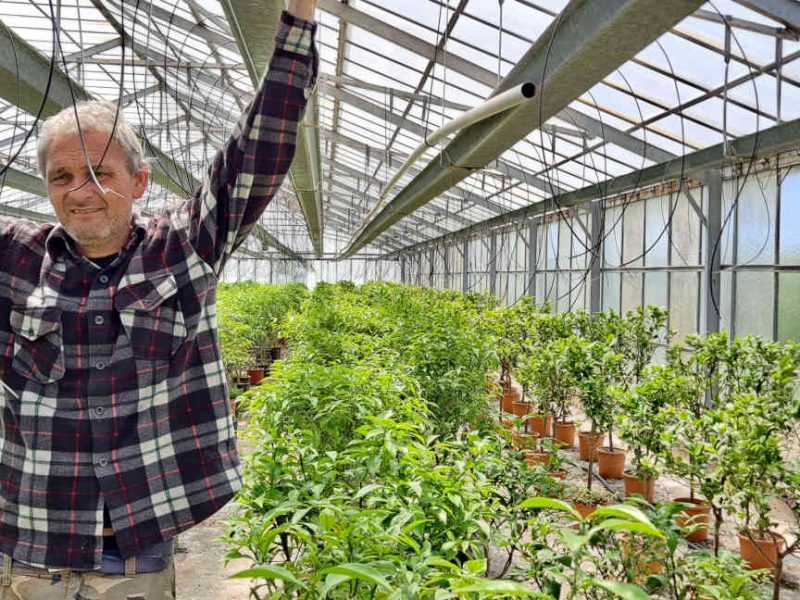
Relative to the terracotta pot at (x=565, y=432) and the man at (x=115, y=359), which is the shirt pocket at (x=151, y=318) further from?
the terracotta pot at (x=565, y=432)

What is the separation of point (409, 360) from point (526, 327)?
16.4 ft

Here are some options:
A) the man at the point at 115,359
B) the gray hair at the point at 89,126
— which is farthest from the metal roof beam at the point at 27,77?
the man at the point at 115,359

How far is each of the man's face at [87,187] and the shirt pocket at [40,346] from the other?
208 mm

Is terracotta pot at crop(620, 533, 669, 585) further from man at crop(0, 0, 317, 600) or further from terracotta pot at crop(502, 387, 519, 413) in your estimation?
terracotta pot at crop(502, 387, 519, 413)

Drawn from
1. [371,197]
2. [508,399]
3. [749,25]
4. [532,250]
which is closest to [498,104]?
[749,25]

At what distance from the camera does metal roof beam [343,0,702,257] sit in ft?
10.6

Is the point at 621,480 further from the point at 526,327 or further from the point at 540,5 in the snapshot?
the point at 540,5

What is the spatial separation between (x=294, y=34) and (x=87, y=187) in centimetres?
62

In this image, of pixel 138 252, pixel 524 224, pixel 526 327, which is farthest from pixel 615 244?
pixel 138 252

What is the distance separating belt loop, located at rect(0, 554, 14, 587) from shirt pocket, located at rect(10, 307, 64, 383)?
44 centimetres

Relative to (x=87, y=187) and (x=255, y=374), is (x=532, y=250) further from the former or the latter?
(x=87, y=187)

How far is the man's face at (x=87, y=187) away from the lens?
5.47 feet

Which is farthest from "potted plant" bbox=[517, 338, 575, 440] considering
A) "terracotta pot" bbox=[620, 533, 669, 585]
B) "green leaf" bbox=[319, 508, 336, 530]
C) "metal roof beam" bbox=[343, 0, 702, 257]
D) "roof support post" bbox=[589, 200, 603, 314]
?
"roof support post" bbox=[589, 200, 603, 314]

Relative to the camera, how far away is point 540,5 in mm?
6266
